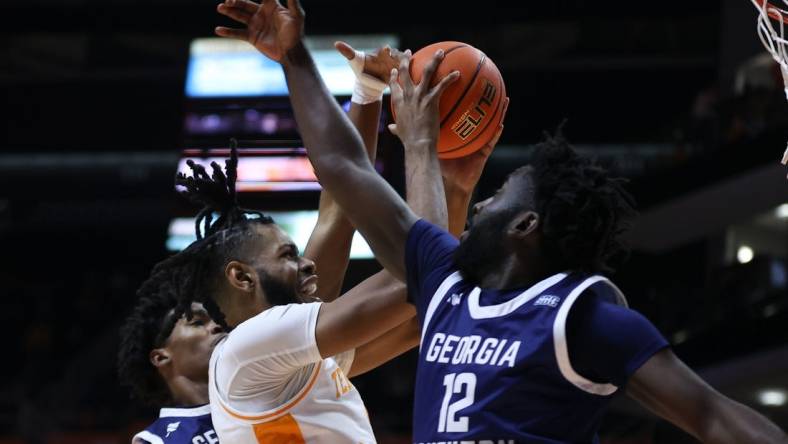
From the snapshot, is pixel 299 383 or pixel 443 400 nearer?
pixel 443 400

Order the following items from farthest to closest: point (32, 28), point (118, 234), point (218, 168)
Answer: point (118, 234), point (32, 28), point (218, 168)

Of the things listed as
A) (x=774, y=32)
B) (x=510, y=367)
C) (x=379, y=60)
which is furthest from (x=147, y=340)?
(x=774, y=32)

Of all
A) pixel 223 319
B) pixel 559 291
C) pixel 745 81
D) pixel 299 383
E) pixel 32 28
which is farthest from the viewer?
pixel 32 28

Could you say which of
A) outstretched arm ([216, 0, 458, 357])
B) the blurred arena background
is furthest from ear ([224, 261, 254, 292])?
the blurred arena background

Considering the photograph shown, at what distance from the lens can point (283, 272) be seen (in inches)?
133

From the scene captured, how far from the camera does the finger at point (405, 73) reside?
2.96m

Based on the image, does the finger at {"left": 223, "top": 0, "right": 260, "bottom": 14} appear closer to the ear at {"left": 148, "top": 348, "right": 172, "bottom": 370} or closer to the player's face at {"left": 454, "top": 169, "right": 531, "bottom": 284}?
the player's face at {"left": 454, "top": 169, "right": 531, "bottom": 284}

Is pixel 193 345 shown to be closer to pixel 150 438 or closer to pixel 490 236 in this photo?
pixel 150 438

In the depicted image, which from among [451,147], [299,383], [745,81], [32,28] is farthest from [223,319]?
[32,28]

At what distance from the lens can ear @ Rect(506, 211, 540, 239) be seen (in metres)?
2.46

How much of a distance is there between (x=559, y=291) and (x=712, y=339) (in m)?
8.46

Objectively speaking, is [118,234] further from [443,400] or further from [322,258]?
[443,400]

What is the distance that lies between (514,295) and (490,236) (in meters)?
0.16

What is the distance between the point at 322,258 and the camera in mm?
3830
